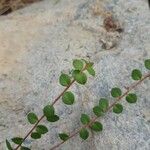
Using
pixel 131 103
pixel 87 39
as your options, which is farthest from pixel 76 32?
pixel 131 103

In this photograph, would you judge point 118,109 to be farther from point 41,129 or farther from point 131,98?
point 41,129

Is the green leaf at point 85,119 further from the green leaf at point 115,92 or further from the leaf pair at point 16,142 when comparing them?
the leaf pair at point 16,142

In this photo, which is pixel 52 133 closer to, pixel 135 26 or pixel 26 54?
pixel 26 54

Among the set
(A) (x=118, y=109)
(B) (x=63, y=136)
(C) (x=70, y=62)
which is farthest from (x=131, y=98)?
(C) (x=70, y=62)

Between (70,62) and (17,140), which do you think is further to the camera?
(70,62)

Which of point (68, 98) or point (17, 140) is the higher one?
point (68, 98)

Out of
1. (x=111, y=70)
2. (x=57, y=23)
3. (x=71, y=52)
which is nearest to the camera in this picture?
(x=111, y=70)

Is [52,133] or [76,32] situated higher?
[76,32]

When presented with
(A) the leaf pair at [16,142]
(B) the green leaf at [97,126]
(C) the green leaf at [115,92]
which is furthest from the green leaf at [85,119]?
(A) the leaf pair at [16,142]
